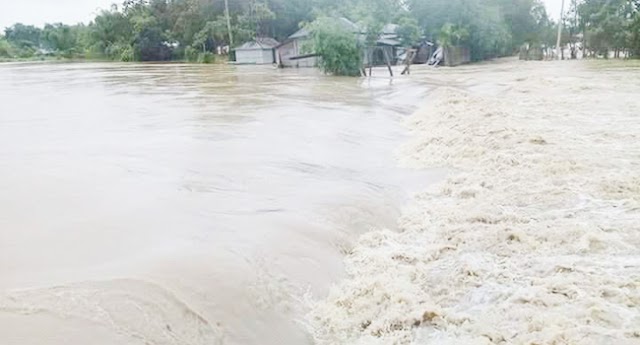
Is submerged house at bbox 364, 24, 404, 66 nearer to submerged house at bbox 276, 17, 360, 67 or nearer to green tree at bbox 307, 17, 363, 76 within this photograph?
submerged house at bbox 276, 17, 360, 67

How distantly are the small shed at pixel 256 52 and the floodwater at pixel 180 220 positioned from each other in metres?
30.5

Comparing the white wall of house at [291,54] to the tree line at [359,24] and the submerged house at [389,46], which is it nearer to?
the tree line at [359,24]

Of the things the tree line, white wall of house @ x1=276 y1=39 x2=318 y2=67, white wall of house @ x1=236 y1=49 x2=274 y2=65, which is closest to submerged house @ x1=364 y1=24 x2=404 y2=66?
the tree line

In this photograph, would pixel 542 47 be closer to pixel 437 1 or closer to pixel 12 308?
pixel 437 1

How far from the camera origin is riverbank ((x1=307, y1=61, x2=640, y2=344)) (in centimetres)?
339

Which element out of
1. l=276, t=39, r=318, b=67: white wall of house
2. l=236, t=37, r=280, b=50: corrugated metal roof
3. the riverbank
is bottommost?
the riverbank

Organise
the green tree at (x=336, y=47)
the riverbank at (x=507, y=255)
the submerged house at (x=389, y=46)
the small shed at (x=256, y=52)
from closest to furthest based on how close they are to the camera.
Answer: the riverbank at (x=507, y=255) < the green tree at (x=336, y=47) < the submerged house at (x=389, y=46) < the small shed at (x=256, y=52)

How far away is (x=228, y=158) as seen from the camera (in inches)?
302

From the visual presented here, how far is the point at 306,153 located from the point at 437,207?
2.98 metres

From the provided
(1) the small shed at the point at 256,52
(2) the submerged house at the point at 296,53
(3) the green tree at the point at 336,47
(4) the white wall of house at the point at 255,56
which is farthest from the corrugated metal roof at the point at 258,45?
(3) the green tree at the point at 336,47

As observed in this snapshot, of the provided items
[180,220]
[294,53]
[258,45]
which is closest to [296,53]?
[294,53]

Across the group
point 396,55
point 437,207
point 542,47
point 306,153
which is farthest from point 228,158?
point 542,47

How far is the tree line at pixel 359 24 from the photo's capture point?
Answer: 34.4 meters

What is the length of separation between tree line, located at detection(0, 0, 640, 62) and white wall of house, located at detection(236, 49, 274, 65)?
3403mm
